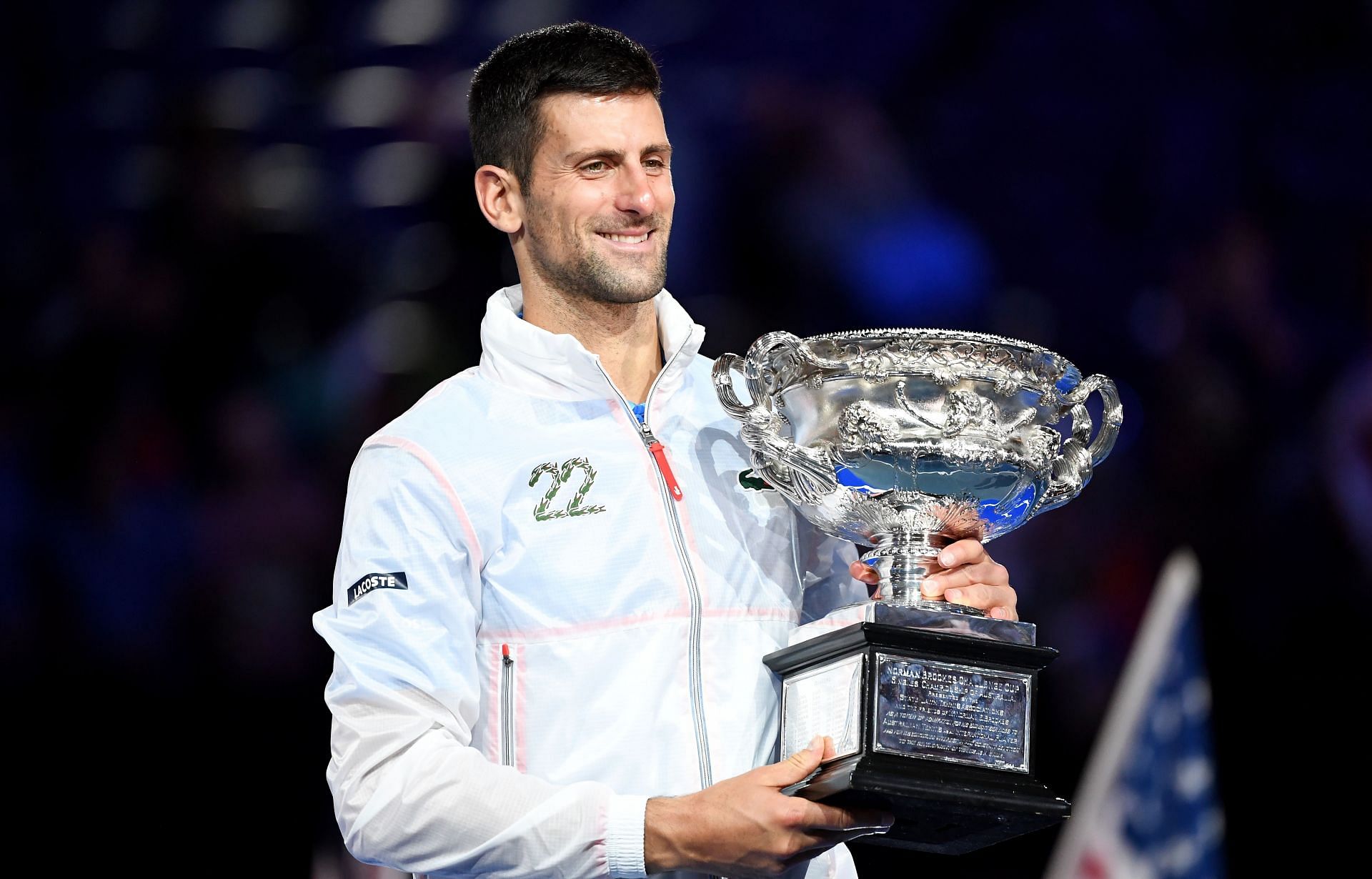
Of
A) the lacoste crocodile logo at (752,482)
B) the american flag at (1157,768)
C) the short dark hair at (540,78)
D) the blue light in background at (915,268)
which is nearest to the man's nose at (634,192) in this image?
the short dark hair at (540,78)

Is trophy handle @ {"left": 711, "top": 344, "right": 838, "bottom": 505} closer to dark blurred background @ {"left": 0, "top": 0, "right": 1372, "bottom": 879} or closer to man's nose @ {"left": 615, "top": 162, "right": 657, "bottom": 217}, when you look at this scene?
man's nose @ {"left": 615, "top": 162, "right": 657, "bottom": 217}

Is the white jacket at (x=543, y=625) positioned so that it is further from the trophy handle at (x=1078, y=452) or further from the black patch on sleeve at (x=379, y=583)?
the trophy handle at (x=1078, y=452)

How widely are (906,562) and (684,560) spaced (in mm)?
264

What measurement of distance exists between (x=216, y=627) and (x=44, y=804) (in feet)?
1.48

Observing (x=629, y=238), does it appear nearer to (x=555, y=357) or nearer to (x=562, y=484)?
(x=555, y=357)

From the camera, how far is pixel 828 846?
5.79 feet

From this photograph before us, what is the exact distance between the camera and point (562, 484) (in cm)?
196


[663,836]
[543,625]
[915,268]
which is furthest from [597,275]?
[915,268]

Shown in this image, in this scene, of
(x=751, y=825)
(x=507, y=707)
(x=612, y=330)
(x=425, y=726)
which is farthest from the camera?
(x=612, y=330)

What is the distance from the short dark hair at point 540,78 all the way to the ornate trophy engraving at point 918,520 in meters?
0.41

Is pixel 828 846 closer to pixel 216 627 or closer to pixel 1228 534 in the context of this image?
pixel 216 627

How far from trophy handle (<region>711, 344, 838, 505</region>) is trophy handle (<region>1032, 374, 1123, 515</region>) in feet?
0.93

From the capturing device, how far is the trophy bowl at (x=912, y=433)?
5.92 feet

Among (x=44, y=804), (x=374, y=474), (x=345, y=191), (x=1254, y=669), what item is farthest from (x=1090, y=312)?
(x=44, y=804)
